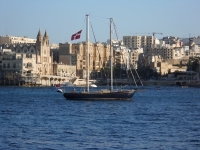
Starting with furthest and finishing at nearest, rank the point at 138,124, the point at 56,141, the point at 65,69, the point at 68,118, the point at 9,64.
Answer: the point at 65,69 < the point at 9,64 < the point at 68,118 < the point at 138,124 < the point at 56,141

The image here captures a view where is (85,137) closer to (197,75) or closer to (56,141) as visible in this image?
(56,141)

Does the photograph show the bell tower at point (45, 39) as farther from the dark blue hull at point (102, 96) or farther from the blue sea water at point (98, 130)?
the blue sea water at point (98, 130)

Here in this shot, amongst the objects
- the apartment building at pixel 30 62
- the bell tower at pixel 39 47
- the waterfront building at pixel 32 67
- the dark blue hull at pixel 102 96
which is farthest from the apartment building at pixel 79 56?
the dark blue hull at pixel 102 96

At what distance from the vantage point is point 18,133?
32531mm

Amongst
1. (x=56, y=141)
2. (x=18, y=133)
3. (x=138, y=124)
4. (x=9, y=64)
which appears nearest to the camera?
(x=56, y=141)

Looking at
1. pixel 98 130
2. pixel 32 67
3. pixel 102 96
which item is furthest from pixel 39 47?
pixel 98 130

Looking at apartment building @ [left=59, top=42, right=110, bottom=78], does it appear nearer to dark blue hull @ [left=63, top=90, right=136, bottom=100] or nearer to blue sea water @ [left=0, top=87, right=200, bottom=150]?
dark blue hull @ [left=63, top=90, right=136, bottom=100]

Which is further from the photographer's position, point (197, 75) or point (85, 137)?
point (197, 75)

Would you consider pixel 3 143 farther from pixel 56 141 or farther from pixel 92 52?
pixel 92 52

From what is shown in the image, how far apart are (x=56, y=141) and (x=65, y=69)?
136521mm

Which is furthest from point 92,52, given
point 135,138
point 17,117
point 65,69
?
point 135,138

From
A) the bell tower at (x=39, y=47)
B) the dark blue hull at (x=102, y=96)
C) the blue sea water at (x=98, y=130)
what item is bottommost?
the blue sea water at (x=98, y=130)

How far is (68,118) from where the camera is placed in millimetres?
41406

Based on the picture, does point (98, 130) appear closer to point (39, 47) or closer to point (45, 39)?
point (39, 47)
